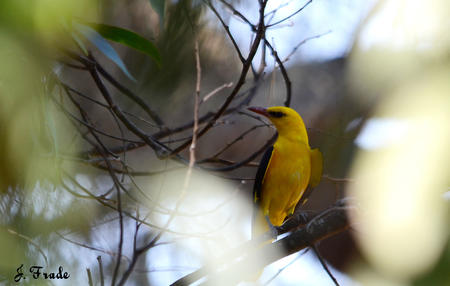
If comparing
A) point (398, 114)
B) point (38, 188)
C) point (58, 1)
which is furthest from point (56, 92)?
point (398, 114)

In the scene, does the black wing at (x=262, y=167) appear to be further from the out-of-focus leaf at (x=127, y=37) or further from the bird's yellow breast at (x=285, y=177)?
the out-of-focus leaf at (x=127, y=37)

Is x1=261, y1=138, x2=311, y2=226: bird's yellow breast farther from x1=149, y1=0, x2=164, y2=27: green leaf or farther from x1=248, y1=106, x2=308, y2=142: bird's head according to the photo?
x1=149, y1=0, x2=164, y2=27: green leaf

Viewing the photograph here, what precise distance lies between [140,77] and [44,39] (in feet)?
7.06

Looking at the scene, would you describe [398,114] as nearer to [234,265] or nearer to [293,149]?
[293,149]

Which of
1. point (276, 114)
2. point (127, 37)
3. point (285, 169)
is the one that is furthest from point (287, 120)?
point (127, 37)

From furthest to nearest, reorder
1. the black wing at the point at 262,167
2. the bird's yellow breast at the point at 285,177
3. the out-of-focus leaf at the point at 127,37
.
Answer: the black wing at the point at 262,167, the bird's yellow breast at the point at 285,177, the out-of-focus leaf at the point at 127,37

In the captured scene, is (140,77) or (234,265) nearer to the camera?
(234,265)

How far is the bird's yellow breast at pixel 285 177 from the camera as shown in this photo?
10.7 feet

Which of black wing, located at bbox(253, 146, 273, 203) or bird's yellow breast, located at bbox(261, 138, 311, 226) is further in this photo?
black wing, located at bbox(253, 146, 273, 203)

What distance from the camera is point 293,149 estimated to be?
131 inches

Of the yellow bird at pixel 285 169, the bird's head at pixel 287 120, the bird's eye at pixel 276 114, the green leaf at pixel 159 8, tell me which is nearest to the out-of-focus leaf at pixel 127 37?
the green leaf at pixel 159 8

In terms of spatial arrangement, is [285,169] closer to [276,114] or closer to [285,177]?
[285,177]

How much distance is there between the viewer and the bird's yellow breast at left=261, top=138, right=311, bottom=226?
10.7 ft

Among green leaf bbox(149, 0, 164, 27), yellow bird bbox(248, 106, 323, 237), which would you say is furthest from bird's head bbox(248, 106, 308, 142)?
green leaf bbox(149, 0, 164, 27)
